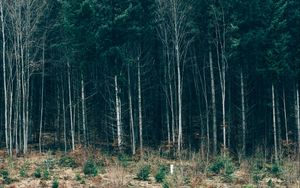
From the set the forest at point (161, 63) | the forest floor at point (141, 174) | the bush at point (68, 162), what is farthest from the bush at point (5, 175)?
the forest at point (161, 63)

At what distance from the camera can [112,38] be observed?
31.0m

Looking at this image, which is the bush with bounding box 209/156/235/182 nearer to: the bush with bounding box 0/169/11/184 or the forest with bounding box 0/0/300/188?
the forest with bounding box 0/0/300/188

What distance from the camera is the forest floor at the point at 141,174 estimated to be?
1905 cm

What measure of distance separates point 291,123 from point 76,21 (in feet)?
63.8

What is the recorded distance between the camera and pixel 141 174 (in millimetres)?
20484

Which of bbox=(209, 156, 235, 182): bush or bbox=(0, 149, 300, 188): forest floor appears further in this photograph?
bbox=(209, 156, 235, 182): bush

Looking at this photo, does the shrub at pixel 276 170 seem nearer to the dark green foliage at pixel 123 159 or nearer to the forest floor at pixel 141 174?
the forest floor at pixel 141 174

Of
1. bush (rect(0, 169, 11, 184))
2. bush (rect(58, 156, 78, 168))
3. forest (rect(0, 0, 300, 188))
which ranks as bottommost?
bush (rect(0, 169, 11, 184))

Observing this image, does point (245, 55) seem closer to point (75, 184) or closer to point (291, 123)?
point (291, 123)

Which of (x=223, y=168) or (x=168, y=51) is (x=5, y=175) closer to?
(x=223, y=168)

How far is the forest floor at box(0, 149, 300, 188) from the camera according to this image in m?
19.0

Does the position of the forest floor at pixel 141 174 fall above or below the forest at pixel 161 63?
below

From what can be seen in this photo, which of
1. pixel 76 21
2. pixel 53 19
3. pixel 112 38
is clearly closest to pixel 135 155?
pixel 112 38

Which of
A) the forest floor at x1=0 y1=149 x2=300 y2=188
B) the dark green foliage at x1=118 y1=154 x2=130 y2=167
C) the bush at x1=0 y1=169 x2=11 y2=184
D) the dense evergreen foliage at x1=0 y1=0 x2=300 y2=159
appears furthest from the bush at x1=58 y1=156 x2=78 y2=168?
the dense evergreen foliage at x1=0 y1=0 x2=300 y2=159
